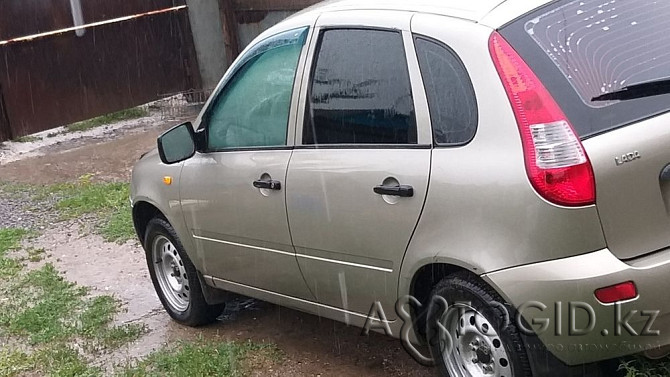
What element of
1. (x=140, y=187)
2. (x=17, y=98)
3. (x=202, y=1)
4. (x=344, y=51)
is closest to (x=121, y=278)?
(x=140, y=187)

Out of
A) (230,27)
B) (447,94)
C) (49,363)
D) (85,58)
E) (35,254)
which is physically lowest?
(49,363)

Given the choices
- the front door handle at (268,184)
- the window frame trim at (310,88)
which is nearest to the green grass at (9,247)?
the front door handle at (268,184)

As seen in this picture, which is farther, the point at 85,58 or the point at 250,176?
the point at 85,58

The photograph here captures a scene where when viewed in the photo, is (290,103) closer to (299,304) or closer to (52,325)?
(299,304)

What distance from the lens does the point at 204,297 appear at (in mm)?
5289

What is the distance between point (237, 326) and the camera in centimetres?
545

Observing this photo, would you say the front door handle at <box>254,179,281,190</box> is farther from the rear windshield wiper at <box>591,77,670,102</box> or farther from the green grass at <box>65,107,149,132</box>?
the green grass at <box>65,107,149,132</box>

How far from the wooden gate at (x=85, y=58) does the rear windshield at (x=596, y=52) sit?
9.29 metres

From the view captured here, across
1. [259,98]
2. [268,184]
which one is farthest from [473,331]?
[259,98]

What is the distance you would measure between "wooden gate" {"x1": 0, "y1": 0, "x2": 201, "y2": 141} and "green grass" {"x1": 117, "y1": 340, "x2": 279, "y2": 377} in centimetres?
733

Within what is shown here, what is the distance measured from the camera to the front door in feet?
14.1

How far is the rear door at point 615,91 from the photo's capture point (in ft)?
10.3

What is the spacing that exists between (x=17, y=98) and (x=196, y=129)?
735 centimetres

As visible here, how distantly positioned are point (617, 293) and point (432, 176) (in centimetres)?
81
